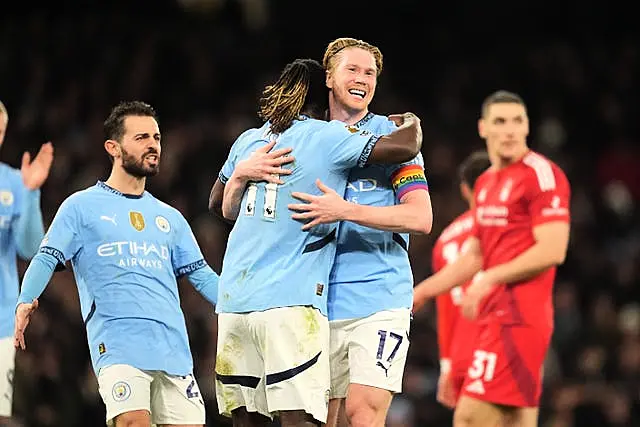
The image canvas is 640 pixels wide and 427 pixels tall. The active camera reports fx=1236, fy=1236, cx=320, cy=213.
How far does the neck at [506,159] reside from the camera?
7.64 m

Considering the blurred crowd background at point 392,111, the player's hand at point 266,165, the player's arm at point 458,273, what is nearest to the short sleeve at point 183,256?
the player's hand at point 266,165

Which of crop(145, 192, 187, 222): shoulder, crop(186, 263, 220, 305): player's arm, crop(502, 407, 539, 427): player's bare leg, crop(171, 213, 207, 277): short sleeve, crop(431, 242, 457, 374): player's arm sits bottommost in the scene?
crop(502, 407, 539, 427): player's bare leg

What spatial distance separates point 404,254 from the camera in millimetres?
6070

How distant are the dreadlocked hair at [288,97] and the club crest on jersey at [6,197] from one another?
228cm

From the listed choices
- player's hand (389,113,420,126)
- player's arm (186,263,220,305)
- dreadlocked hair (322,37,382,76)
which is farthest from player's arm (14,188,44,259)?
player's hand (389,113,420,126)

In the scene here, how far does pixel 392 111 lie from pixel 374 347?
32.3 ft

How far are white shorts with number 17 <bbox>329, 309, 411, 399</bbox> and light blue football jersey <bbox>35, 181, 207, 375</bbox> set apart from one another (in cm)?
96

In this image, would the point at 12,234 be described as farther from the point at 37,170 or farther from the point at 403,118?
the point at 403,118

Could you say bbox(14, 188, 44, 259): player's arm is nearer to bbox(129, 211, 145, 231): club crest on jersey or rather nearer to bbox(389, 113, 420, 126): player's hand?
bbox(129, 211, 145, 231): club crest on jersey

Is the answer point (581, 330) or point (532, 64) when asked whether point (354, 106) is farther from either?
point (532, 64)

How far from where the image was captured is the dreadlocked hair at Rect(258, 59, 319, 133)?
586cm

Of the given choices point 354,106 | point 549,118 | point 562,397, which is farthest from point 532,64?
point 354,106

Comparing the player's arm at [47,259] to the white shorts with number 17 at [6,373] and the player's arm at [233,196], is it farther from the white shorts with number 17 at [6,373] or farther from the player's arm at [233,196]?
the white shorts with number 17 at [6,373]

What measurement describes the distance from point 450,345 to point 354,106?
291cm
